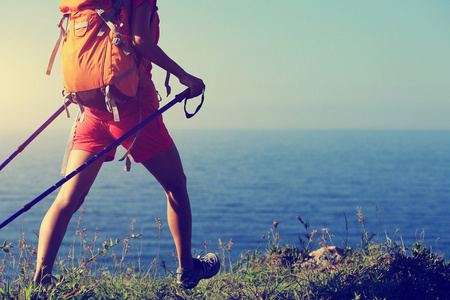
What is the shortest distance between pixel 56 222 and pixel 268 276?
1.80m

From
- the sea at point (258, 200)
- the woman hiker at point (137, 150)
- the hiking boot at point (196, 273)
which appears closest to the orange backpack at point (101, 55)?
the woman hiker at point (137, 150)

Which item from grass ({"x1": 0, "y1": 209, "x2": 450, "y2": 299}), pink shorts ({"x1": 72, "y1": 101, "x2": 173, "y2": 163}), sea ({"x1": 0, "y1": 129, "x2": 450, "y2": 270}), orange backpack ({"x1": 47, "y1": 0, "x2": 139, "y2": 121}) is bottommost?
sea ({"x1": 0, "y1": 129, "x2": 450, "y2": 270})

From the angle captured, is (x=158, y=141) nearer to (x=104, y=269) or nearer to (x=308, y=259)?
(x=104, y=269)

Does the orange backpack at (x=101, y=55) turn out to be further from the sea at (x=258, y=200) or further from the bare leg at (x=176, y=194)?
the sea at (x=258, y=200)

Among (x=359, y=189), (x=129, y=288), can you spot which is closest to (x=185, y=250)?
(x=129, y=288)

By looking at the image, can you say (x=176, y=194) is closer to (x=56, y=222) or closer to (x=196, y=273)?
(x=196, y=273)

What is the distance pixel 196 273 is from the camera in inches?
152

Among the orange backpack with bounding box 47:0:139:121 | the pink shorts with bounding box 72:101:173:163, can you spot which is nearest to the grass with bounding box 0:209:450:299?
the pink shorts with bounding box 72:101:173:163

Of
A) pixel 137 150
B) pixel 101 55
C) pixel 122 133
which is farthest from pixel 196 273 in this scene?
pixel 101 55

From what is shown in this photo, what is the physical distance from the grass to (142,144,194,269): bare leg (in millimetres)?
291

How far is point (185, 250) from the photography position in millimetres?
3787

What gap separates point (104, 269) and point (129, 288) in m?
0.37

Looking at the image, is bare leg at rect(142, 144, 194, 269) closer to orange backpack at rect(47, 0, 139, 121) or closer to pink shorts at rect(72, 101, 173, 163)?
pink shorts at rect(72, 101, 173, 163)

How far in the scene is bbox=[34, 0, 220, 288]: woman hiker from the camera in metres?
3.25
